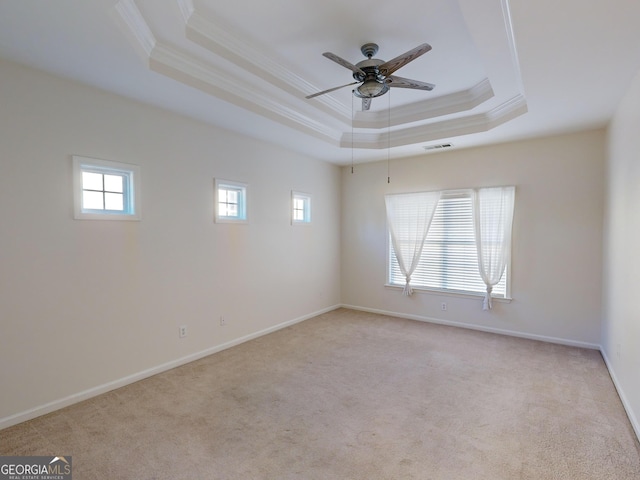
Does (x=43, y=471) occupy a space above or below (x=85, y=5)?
below

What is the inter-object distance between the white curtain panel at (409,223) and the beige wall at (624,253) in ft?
7.31

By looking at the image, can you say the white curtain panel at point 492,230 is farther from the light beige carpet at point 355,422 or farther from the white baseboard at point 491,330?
the light beige carpet at point 355,422

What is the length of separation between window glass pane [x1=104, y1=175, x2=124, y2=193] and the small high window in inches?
42.0

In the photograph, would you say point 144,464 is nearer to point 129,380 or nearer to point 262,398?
point 262,398

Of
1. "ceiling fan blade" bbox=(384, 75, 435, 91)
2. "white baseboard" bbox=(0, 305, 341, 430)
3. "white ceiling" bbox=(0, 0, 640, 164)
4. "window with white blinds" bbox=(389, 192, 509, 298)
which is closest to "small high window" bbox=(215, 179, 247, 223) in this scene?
"white ceiling" bbox=(0, 0, 640, 164)

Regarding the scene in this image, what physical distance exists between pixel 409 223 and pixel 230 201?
2.95 meters

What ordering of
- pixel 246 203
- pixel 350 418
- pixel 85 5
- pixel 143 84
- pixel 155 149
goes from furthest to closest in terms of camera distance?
pixel 246 203 → pixel 155 149 → pixel 143 84 → pixel 350 418 → pixel 85 5

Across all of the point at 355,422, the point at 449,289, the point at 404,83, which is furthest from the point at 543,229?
the point at 355,422

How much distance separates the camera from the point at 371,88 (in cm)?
281

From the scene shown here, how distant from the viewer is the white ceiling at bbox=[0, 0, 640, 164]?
2.08m

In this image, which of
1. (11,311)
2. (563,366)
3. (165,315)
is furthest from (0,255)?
(563,366)

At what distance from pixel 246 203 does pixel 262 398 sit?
8.16 feet

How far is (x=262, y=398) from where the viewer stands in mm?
2961

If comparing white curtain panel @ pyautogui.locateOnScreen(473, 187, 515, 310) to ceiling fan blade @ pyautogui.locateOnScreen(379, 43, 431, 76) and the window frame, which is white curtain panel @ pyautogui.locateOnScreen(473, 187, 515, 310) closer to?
the window frame
